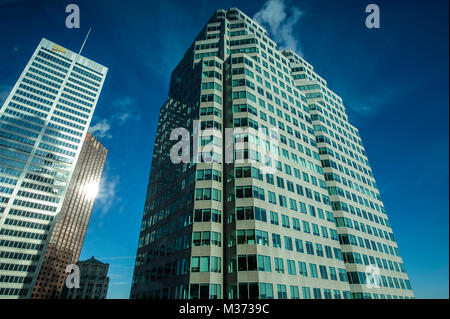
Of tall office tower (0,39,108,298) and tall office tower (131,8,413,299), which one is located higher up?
tall office tower (0,39,108,298)

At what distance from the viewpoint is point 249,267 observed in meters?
38.6

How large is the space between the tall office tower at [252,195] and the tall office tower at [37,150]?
95571 mm

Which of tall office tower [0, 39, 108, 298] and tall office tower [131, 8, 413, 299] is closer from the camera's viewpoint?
tall office tower [131, 8, 413, 299]

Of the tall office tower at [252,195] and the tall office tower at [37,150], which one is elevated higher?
the tall office tower at [37,150]

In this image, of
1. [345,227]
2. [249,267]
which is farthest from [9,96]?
[345,227]

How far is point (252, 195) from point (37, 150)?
140353 millimetres

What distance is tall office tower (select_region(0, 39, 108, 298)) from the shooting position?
11806 cm

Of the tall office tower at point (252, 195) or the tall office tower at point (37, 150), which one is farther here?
the tall office tower at point (37, 150)

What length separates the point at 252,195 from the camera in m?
44.0

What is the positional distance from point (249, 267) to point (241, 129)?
84.9 ft

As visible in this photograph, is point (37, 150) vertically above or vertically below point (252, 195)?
above

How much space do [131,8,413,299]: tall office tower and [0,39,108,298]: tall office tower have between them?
95.6 metres

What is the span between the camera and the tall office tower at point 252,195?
134 feet
